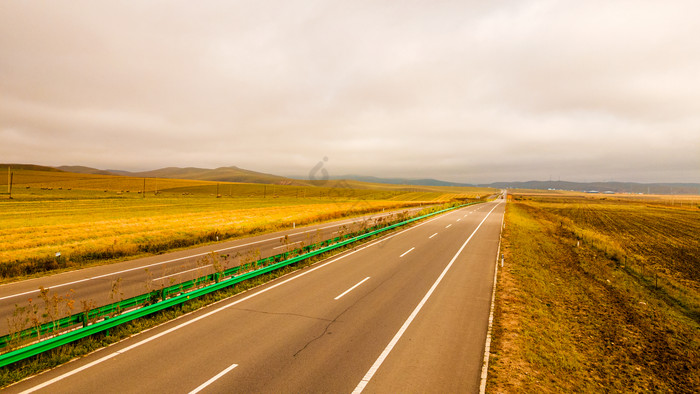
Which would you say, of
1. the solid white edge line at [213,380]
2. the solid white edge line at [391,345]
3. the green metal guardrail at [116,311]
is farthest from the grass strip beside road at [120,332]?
the solid white edge line at [391,345]

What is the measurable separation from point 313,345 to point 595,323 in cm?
964

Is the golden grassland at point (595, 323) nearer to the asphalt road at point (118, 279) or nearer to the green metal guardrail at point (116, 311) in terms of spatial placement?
the green metal guardrail at point (116, 311)

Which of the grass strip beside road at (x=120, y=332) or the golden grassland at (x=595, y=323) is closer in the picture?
the grass strip beside road at (x=120, y=332)

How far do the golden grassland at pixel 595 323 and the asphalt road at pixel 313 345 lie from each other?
3.29 feet

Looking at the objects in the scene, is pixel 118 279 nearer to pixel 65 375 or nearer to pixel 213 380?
pixel 65 375

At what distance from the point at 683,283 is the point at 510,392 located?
1803cm

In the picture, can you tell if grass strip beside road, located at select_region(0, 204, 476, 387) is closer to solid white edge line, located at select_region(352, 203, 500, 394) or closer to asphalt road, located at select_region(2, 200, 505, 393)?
asphalt road, located at select_region(2, 200, 505, 393)

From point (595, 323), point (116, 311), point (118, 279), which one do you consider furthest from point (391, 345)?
point (118, 279)

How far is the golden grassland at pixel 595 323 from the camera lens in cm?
696

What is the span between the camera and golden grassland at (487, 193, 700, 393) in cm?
696

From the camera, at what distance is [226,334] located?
8.49 meters

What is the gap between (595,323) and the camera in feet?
33.3

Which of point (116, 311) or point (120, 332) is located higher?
point (116, 311)

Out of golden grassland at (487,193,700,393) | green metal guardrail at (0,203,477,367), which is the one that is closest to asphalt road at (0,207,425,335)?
green metal guardrail at (0,203,477,367)
